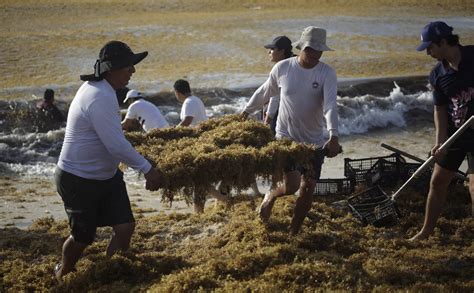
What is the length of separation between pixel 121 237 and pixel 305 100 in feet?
7.58

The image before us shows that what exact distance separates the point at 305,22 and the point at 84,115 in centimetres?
1940

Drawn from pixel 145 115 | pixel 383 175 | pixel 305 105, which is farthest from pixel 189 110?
pixel 305 105

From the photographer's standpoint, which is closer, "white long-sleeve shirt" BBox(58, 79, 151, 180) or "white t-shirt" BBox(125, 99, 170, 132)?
"white long-sleeve shirt" BBox(58, 79, 151, 180)

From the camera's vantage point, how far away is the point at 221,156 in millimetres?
6613

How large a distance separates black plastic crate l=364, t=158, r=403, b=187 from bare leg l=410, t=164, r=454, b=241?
5.50 ft

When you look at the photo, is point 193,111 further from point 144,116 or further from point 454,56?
point 454,56

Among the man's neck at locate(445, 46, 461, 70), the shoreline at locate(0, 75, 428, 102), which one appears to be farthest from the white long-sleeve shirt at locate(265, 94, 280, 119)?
the shoreline at locate(0, 75, 428, 102)

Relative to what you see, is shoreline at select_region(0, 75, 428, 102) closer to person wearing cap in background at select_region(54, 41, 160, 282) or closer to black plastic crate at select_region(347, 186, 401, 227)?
black plastic crate at select_region(347, 186, 401, 227)

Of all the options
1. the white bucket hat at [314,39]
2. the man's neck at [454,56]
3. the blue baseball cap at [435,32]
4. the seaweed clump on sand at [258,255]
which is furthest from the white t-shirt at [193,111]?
the man's neck at [454,56]

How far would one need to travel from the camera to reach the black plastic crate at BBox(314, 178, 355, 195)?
9500 mm

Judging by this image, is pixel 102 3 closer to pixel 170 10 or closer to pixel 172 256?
pixel 170 10

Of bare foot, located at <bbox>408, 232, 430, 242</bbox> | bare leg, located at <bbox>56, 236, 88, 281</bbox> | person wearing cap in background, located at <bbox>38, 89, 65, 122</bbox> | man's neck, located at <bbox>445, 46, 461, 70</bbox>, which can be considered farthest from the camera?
person wearing cap in background, located at <bbox>38, 89, 65, 122</bbox>

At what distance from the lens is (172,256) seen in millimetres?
7043

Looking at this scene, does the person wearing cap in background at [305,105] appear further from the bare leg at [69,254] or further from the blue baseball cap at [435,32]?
the bare leg at [69,254]
